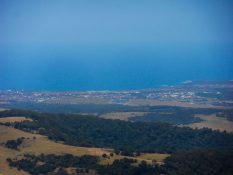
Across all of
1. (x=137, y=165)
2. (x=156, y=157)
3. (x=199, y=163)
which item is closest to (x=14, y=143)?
(x=156, y=157)

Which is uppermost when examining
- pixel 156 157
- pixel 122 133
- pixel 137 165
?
pixel 122 133

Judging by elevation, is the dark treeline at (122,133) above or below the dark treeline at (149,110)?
below

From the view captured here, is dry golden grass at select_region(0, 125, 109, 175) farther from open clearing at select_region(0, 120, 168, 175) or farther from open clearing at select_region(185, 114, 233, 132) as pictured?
open clearing at select_region(185, 114, 233, 132)

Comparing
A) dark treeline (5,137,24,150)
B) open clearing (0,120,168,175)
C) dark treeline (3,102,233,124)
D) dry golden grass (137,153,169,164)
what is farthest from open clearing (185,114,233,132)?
dark treeline (5,137,24,150)

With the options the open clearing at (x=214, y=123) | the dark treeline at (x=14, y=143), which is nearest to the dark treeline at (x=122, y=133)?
the dark treeline at (x=14, y=143)

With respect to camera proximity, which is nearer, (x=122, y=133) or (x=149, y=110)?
(x=122, y=133)

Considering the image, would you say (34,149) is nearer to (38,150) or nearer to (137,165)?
(38,150)

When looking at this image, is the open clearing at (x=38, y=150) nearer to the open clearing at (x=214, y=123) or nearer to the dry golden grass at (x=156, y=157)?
the dry golden grass at (x=156, y=157)
